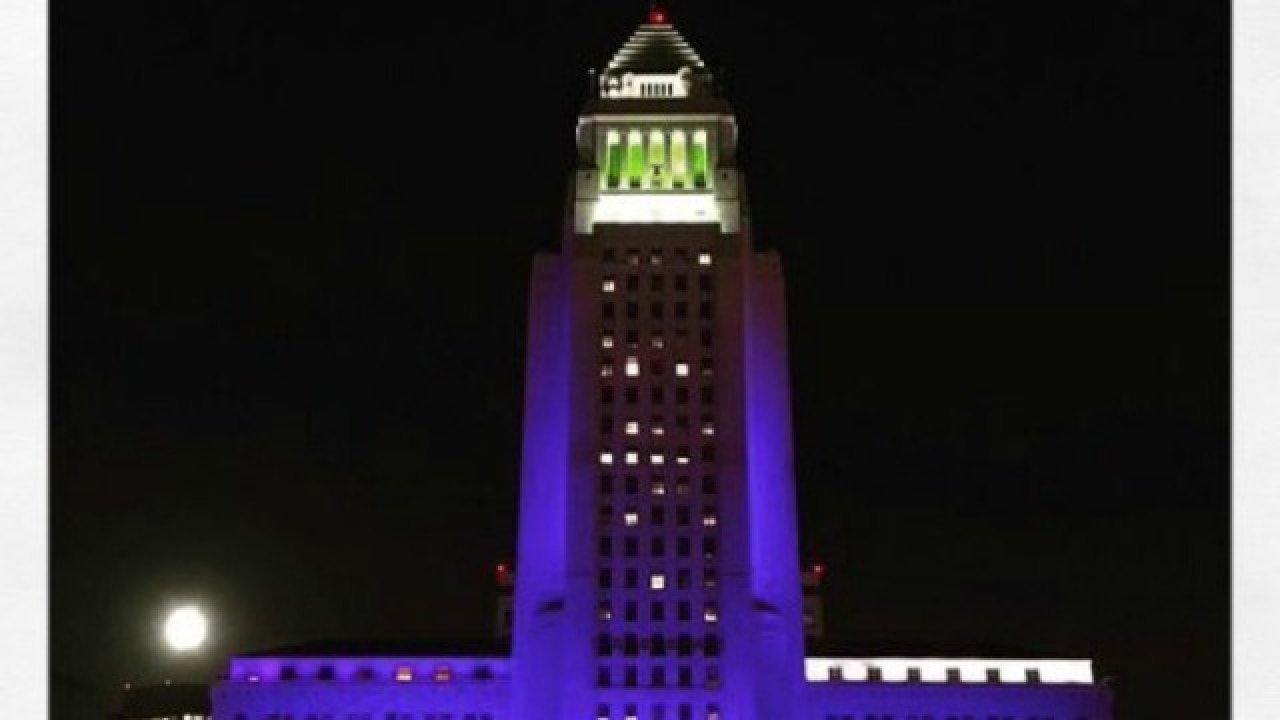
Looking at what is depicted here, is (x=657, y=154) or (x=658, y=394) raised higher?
(x=657, y=154)

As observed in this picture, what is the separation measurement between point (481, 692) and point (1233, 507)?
73309mm

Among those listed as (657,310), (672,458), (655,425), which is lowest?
(672,458)

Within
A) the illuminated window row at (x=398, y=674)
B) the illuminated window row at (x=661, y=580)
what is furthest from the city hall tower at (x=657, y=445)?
the illuminated window row at (x=398, y=674)

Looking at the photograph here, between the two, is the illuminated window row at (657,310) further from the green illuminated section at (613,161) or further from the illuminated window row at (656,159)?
the green illuminated section at (613,161)

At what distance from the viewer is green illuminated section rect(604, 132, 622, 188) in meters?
94.8

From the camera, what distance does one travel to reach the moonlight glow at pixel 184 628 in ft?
73.0

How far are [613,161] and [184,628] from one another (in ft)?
246

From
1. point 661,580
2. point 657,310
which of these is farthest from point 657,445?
point 657,310

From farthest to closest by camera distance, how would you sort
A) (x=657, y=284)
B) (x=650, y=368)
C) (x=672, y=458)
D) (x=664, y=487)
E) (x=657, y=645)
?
(x=657, y=284) < (x=650, y=368) < (x=672, y=458) < (x=664, y=487) < (x=657, y=645)

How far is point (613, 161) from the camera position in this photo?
95562 mm

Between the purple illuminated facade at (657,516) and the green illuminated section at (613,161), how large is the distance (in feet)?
0.35

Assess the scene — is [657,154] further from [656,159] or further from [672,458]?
[672,458]
